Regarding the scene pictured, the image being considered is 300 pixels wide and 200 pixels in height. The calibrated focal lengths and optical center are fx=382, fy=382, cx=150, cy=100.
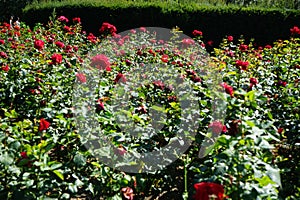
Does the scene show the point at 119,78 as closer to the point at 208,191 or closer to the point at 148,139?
the point at 148,139

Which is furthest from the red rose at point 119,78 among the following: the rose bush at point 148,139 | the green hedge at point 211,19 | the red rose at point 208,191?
the green hedge at point 211,19

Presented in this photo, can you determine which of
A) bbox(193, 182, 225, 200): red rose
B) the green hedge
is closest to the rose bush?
bbox(193, 182, 225, 200): red rose

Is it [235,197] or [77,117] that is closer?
[235,197]

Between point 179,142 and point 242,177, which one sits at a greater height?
point 242,177

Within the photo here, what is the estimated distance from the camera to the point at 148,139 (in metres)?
2.67

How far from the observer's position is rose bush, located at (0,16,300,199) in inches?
73.9

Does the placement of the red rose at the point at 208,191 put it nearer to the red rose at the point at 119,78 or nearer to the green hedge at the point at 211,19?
the red rose at the point at 119,78

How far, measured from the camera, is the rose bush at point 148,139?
1.88 meters

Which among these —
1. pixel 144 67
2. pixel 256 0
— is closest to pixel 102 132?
pixel 144 67

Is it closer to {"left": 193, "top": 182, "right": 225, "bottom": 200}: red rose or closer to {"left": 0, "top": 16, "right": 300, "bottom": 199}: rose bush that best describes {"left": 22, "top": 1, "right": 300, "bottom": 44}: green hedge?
{"left": 0, "top": 16, "right": 300, "bottom": 199}: rose bush

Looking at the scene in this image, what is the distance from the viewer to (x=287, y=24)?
9.48 m

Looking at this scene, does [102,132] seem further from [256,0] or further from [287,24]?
[256,0]

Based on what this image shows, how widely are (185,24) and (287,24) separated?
255cm

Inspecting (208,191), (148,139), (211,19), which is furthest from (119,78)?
(211,19)
